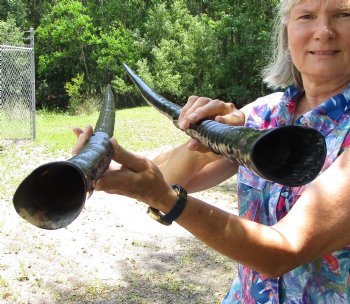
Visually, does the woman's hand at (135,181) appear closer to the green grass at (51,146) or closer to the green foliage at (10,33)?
the green grass at (51,146)

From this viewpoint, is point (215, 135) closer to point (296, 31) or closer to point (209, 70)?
point (296, 31)

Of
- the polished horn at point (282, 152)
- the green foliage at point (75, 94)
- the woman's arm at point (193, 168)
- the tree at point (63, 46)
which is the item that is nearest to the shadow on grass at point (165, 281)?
the woman's arm at point (193, 168)

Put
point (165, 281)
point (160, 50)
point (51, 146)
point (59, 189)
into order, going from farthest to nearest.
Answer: point (160, 50), point (51, 146), point (165, 281), point (59, 189)

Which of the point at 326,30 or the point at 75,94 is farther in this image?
the point at 75,94

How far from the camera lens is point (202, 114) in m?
1.68

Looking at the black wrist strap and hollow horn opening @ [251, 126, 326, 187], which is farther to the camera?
the black wrist strap

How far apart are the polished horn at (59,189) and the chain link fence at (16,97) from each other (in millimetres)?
11994

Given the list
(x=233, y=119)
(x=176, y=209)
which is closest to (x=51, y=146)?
(x=233, y=119)

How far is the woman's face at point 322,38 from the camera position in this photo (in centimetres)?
166

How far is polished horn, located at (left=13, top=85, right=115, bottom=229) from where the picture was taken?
3.60 ft

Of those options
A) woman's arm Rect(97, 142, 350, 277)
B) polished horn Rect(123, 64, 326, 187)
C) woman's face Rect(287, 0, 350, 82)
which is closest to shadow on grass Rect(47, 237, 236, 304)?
woman's face Rect(287, 0, 350, 82)

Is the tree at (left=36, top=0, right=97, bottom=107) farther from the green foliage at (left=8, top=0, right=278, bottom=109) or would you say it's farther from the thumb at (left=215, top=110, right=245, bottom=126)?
the thumb at (left=215, top=110, right=245, bottom=126)

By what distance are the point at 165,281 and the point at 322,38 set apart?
13.1 feet

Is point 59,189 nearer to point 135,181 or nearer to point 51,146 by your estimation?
point 135,181
